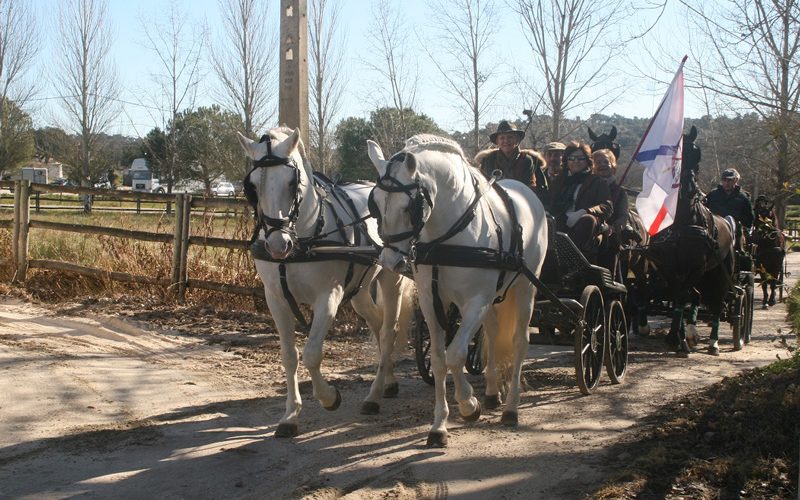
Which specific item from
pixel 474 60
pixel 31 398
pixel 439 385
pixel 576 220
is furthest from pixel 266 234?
pixel 474 60

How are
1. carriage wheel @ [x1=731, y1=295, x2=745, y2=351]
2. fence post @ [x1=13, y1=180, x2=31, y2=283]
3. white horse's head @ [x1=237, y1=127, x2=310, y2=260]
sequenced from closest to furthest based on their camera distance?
white horse's head @ [x1=237, y1=127, x2=310, y2=260], carriage wheel @ [x1=731, y1=295, x2=745, y2=351], fence post @ [x1=13, y1=180, x2=31, y2=283]

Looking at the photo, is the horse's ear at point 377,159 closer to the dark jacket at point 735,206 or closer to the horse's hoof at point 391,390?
the horse's hoof at point 391,390

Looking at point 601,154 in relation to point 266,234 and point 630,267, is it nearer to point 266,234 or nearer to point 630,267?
point 630,267

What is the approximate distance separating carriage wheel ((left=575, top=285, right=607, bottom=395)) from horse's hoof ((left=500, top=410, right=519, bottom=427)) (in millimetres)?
961

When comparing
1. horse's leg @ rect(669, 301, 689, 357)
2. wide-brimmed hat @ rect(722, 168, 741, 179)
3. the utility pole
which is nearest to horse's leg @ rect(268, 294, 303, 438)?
the utility pole

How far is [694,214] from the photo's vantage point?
31.2ft

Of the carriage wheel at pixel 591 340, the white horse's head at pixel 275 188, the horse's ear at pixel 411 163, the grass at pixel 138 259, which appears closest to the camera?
the horse's ear at pixel 411 163

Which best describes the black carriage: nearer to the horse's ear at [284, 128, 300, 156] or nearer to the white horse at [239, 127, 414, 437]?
the white horse at [239, 127, 414, 437]

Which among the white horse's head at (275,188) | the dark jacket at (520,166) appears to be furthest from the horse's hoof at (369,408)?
the dark jacket at (520,166)

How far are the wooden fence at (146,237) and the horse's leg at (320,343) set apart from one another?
13.7ft

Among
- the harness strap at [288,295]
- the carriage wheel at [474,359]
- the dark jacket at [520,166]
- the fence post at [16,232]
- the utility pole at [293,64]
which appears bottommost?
the carriage wheel at [474,359]

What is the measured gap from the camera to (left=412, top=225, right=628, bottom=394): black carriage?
6.91m

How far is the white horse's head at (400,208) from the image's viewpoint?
4.97 meters

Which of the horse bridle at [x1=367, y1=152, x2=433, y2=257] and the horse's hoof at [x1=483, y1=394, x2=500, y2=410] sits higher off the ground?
the horse bridle at [x1=367, y1=152, x2=433, y2=257]
